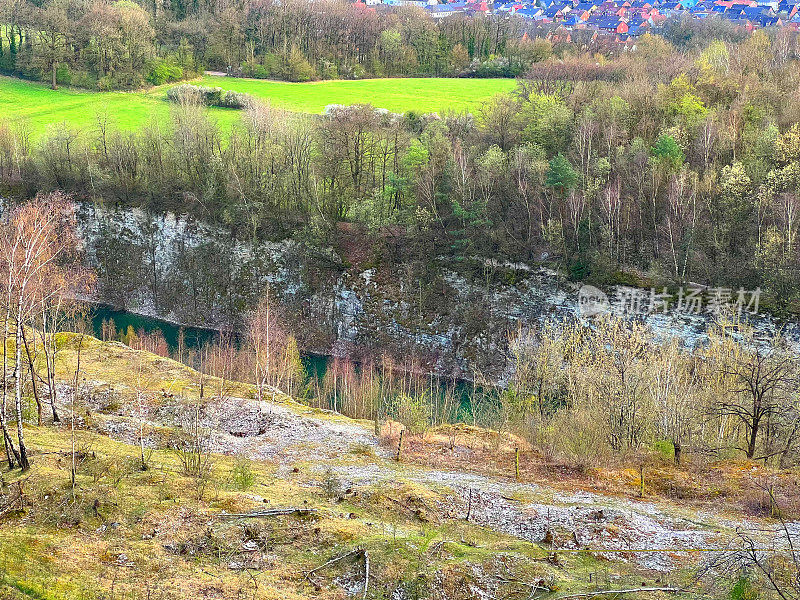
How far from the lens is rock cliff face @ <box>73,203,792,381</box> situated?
59500 millimetres

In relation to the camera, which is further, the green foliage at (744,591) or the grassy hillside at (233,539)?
the grassy hillside at (233,539)

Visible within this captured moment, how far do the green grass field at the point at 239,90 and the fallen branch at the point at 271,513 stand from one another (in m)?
66.1

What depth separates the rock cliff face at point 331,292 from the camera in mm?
59500

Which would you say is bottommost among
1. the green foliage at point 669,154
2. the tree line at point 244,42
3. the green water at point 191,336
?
the green water at point 191,336

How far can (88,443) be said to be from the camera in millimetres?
25781

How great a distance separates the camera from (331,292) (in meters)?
65.6

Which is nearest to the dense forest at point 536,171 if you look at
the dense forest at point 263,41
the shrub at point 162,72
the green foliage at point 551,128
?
the green foliage at point 551,128

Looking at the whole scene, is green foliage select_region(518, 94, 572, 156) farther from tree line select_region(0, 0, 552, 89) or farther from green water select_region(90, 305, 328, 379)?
tree line select_region(0, 0, 552, 89)

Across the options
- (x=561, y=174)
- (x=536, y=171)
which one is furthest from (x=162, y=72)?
(x=561, y=174)

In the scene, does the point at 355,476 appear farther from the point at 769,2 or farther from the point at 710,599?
the point at 769,2

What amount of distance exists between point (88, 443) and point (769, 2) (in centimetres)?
14285

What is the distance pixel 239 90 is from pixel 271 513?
272 ft

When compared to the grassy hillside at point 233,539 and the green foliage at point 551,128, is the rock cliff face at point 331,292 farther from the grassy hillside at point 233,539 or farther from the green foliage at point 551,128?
the grassy hillside at point 233,539

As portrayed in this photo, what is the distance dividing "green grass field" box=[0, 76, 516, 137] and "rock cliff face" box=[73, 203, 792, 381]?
16.3 meters
